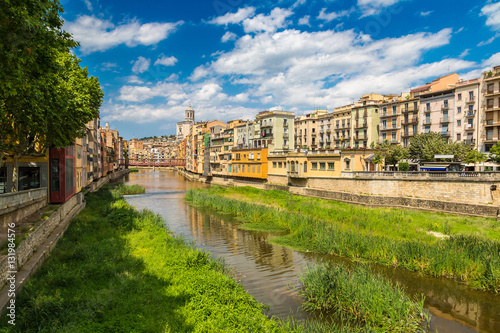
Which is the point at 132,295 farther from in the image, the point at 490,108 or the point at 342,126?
the point at 342,126

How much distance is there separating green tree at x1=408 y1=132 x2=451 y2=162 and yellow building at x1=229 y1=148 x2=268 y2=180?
82.0ft

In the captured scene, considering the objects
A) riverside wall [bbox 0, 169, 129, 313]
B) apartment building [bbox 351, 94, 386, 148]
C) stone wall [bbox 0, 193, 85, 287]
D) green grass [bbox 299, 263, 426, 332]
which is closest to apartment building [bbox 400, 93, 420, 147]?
apartment building [bbox 351, 94, 386, 148]

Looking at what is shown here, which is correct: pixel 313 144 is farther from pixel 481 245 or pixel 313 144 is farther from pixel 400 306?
pixel 400 306

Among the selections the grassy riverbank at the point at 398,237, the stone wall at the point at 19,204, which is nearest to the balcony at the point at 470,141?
the grassy riverbank at the point at 398,237

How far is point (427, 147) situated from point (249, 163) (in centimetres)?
3067

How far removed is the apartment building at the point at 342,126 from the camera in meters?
68.4

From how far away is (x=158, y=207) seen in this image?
4009 cm

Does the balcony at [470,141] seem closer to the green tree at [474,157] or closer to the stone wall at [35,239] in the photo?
the green tree at [474,157]

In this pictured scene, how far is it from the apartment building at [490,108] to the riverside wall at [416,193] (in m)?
22.9

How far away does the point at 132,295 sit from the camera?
35.9 ft

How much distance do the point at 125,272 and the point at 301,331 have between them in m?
7.96

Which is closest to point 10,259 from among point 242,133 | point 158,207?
point 158,207

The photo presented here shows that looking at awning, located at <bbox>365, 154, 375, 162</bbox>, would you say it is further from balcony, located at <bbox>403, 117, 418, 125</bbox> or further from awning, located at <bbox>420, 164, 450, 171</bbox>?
balcony, located at <bbox>403, 117, 418, 125</bbox>

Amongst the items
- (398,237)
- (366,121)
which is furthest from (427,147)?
(398,237)
